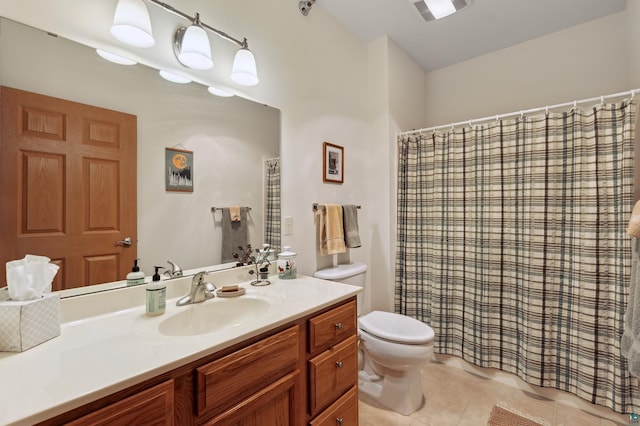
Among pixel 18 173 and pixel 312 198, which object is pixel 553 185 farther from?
pixel 18 173

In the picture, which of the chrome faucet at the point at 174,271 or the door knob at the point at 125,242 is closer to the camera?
the door knob at the point at 125,242

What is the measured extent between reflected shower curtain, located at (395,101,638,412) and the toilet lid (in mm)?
493

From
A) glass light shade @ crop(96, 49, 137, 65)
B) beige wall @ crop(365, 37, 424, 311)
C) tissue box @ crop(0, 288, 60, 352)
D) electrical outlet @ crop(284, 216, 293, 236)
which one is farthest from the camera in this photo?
beige wall @ crop(365, 37, 424, 311)

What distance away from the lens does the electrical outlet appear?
5.61 feet

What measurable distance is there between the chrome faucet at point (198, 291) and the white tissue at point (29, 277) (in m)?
0.42

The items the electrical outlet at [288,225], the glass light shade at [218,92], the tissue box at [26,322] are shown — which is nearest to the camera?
the tissue box at [26,322]

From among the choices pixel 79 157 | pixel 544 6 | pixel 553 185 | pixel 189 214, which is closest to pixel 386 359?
pixel 189 214

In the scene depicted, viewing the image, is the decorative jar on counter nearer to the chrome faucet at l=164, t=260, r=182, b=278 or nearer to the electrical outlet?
the electrical outlet

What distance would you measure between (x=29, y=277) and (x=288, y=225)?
113cm

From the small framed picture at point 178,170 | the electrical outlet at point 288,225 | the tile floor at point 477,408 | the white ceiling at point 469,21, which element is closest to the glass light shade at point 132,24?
the small framed picture at point 178,170

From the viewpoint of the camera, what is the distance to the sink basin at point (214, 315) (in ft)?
3.45

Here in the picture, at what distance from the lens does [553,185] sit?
1.78 metres

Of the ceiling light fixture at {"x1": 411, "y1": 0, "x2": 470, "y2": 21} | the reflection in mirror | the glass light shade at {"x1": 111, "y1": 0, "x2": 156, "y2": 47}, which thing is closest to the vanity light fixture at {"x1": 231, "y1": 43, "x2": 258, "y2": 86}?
the reflection in mirror

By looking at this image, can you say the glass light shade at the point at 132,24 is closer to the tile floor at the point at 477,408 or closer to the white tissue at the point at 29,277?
the white tissue at the point at 29,277
